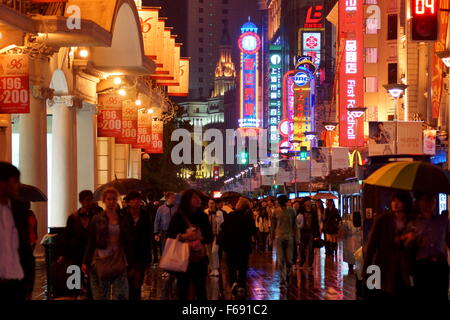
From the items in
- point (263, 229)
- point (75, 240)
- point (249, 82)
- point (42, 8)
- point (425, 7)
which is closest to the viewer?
point (75, 240)

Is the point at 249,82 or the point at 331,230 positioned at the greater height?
the point at 249,82

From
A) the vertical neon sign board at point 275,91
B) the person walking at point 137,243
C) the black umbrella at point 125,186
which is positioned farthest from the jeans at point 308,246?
the vertical neon sign board at point 275,91

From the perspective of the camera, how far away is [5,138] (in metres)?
22.5

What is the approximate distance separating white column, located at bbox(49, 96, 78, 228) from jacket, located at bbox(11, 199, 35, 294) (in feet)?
61.3

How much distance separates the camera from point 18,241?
345 inches

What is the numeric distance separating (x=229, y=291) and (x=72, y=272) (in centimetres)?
534

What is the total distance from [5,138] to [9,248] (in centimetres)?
1427

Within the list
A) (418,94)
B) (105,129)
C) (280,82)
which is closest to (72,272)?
(105,129)

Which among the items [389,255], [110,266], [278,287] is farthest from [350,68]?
[389,255]

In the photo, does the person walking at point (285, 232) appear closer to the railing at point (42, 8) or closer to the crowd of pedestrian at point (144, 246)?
the crowd of pedestrian at point (144, 246)

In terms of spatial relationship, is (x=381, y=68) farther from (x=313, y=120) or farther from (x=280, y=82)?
(x=280, y=82)

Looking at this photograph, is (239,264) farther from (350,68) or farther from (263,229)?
(350,68)

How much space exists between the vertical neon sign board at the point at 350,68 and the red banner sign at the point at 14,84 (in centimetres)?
3980

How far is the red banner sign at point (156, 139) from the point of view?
43.6 meters
